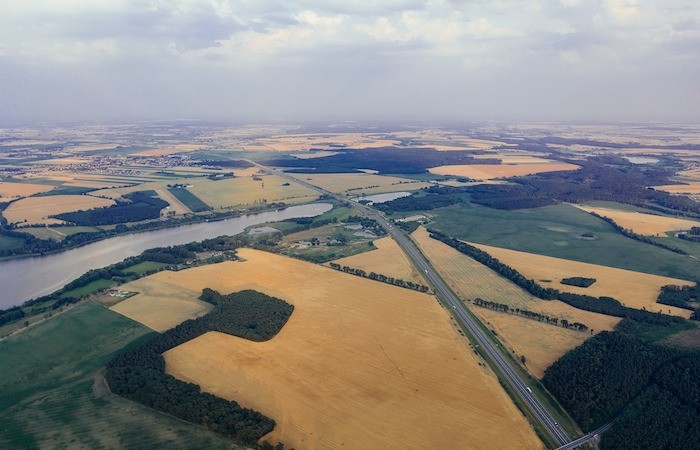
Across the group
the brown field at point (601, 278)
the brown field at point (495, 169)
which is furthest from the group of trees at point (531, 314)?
the brown field at point (495, 169)

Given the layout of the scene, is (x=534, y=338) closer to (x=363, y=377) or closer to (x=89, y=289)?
(x=363, y=377)

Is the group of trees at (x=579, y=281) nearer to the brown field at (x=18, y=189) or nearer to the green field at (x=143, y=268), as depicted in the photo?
the green field at (x=143, y=268)

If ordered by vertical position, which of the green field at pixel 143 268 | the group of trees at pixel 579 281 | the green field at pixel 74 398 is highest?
the group of trees at pixel 579 281

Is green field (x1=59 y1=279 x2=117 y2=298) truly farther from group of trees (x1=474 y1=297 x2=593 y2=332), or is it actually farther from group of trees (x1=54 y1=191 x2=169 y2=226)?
group of trees (x1=474 y1=297 x2=593 y2=332)

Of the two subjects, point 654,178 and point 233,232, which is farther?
point 654,178

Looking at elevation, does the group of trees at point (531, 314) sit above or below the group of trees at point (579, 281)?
below

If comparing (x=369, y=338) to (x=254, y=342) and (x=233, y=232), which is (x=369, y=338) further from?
(x=233, y=232)

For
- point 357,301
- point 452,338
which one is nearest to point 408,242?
point 357,301
